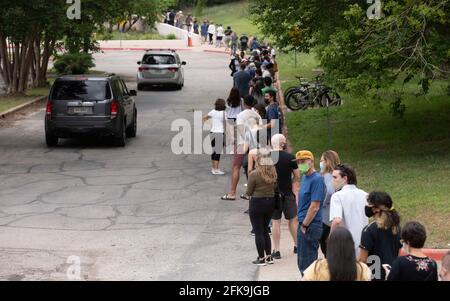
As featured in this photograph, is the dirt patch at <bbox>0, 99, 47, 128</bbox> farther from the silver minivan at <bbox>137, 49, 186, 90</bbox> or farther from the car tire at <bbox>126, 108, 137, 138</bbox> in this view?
the silver minivan at <bbox>137, 49, 186, 90</bbox>

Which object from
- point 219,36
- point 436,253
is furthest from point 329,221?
point 219,36

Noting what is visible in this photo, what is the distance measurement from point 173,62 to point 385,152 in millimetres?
19554

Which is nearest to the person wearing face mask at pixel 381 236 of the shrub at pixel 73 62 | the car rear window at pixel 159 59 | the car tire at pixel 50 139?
the car tire at pixel 50 139

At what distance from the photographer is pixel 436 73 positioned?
55.9 ft

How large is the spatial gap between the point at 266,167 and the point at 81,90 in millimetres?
10846

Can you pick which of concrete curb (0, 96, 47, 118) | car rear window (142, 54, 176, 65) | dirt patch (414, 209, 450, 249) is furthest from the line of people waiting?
car rear window (142, 54, 176, 65)

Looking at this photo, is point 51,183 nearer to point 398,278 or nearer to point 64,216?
point 64,216

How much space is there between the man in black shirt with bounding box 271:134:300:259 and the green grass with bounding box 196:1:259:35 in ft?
169

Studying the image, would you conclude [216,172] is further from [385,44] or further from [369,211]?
[369,211]

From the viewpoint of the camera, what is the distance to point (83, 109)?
21.1 metres

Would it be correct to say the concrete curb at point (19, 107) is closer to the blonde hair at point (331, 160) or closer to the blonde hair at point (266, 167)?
the blonde hair at point (266, 167)

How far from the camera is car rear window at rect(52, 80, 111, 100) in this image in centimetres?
2116
